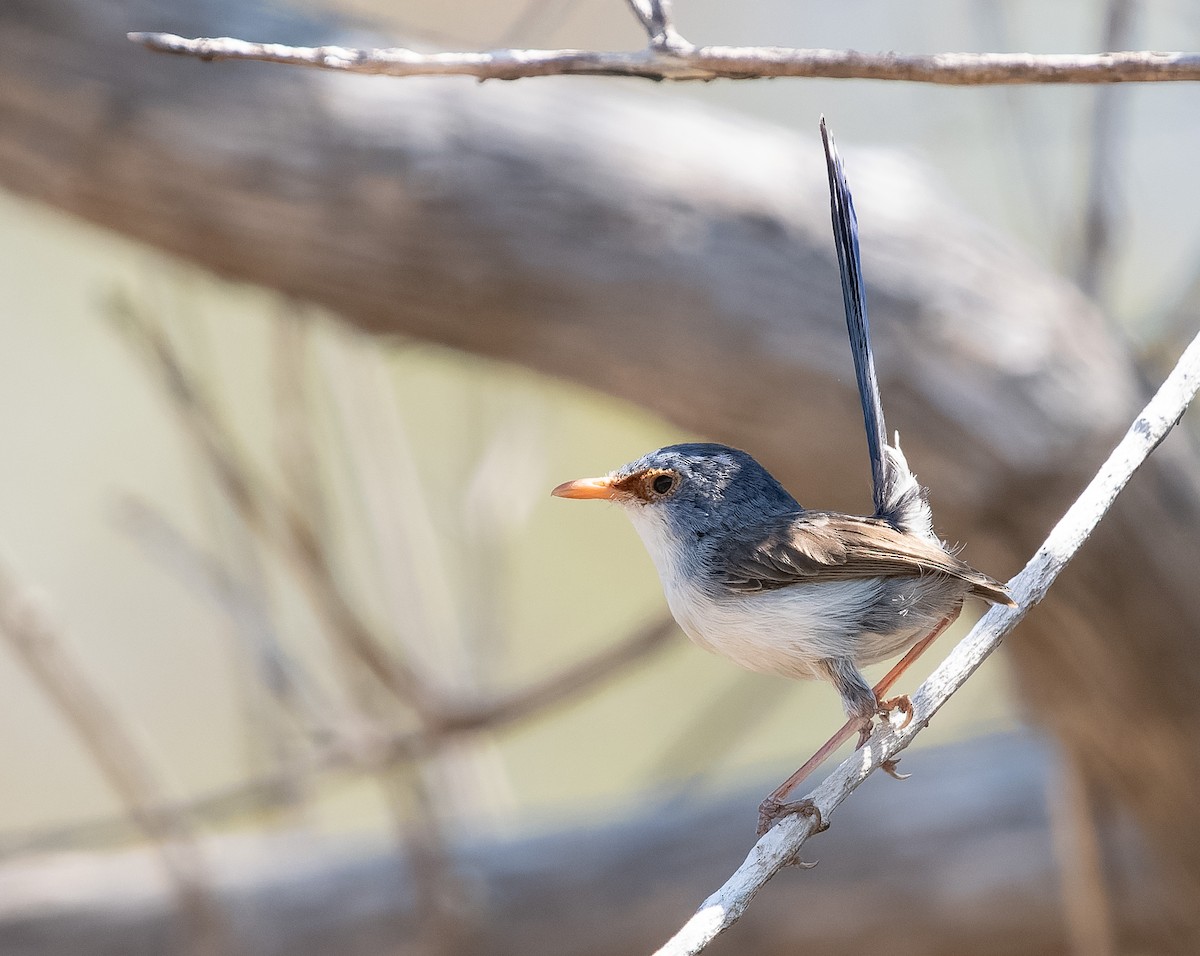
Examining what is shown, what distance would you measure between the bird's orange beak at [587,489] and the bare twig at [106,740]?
234 centimetres

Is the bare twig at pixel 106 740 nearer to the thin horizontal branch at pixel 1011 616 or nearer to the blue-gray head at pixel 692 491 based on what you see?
the blue-gray head at pixel 692 491

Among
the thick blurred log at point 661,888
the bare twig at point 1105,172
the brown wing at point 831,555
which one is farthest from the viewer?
the thick blurred log at point 661,888

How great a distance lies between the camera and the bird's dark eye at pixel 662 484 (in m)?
1.23

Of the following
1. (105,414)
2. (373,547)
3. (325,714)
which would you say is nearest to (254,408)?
(105,414)

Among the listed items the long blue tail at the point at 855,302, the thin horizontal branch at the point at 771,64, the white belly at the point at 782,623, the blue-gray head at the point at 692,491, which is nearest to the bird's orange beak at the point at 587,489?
the blue-gray head at the point at 692,491

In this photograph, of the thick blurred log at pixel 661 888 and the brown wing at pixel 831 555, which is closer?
the brown wing at pixel 831 555

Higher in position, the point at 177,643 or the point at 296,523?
the point at 177,643

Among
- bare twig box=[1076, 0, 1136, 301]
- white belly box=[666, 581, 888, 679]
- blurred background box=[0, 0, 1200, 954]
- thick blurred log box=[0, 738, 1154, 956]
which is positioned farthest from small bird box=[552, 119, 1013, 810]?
thick blurred log box=[0, 738, 1154, 956]

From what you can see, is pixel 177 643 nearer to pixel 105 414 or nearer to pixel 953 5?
pixel 105 414

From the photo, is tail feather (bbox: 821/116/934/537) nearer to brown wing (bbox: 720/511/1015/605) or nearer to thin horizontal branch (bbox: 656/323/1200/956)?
brown wing (bbox: 720/511/1015/605)

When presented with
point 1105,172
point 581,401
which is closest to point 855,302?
point 1105,172

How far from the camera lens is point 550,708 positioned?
3.44 m

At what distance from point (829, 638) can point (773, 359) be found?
193cm

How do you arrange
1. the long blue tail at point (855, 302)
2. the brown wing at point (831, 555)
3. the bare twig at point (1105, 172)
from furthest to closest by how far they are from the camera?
the bare twig at point (1105, 172) < the brown wing at point (831, 555) < the long blue tail at point (855, 302)
